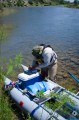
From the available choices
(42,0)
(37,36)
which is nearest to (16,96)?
(37,36)

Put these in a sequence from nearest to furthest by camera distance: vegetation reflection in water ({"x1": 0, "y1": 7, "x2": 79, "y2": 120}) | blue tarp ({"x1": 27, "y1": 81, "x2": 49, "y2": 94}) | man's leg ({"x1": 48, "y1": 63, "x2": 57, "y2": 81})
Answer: vegetation reflection in water ({"x1": 0, "y1": 7, "x2": 79, "y2": 120}), blue tarp ({"x1": 27, "y1": 81, "x2": 49, "y2": 94}), man's leg ({"x1": 48, "y1": 63, "x2": 57, "y2": 81})

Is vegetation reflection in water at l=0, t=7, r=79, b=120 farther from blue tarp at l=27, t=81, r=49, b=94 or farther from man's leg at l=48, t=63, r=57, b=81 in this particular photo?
man's leg at l=48, t=63, r=57, b=81

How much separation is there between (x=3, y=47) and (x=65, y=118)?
960 cm

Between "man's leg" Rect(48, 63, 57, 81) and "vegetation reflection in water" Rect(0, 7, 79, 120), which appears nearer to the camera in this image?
"vegetation reflection in water" Rect(0, 7, 79, 120)

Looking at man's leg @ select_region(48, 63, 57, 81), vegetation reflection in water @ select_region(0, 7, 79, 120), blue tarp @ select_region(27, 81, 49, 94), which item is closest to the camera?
vegetation reflection in water @ select_region(0, 7, 79, 120)

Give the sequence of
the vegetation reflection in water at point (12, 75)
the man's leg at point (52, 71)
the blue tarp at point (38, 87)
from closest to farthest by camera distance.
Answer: the vegetation reflection in water at point (12, 75) < the blue tarp at point (38, 87) < the man's leg at point (52, 71)

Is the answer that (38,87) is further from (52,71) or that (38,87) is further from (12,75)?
(12,75)

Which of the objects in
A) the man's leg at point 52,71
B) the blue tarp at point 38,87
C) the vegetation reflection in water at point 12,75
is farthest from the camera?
the man's leg at point 52,71

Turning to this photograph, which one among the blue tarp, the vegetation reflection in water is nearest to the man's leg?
the blue tarp

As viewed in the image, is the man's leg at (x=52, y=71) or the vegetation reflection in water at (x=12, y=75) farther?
the man's leg at (x=52, y=71)

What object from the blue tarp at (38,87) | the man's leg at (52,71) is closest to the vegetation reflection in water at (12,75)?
the blue tarp at (38,87)

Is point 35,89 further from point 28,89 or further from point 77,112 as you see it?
point 77,112

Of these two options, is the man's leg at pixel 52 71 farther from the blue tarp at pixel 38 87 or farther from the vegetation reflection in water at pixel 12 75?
the vegetation reflection in water at pixel 12 75

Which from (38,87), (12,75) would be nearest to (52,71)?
(38,87)
